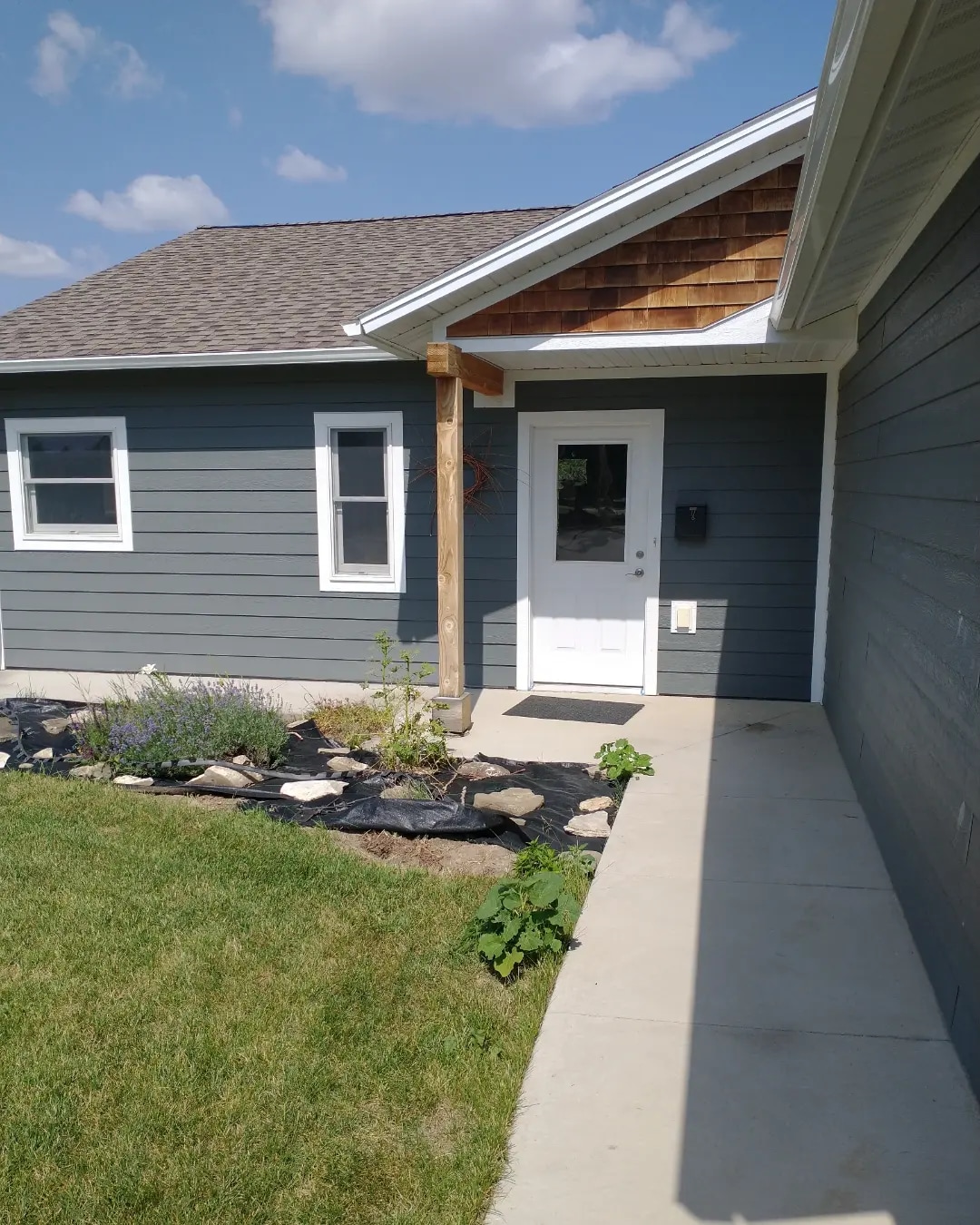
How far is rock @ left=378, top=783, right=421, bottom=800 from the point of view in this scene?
4.77 metres

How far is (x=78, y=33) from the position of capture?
13.2 m

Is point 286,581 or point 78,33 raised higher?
point 78,33

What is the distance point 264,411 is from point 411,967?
17.6 ft

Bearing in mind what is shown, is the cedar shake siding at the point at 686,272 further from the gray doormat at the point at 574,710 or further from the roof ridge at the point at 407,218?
the roof ridge at the point at 407,218

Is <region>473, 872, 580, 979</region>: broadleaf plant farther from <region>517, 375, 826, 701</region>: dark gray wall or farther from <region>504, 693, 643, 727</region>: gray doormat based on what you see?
<region>517, 375, 826, 701</region>: dark gray wall

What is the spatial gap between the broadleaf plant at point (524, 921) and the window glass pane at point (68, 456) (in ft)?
20.0

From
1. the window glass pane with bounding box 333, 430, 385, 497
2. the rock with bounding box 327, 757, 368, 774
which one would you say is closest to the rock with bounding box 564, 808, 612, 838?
the rock with bounding box 327, 757, 368, 774

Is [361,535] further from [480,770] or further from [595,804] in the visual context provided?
[595,804]

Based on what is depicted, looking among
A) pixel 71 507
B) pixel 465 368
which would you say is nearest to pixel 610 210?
pixel 465 368

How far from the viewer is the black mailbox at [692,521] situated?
6789 mm

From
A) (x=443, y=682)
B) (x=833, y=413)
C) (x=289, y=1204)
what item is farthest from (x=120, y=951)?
(x=833, y=413)

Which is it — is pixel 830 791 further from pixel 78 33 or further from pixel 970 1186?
pixel 78 33

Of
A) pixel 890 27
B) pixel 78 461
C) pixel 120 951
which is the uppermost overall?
pixel 890 27

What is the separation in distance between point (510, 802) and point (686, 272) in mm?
3200
